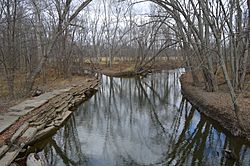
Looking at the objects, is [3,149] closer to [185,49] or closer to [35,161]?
[35,161]

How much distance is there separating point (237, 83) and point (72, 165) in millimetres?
9647

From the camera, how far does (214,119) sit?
37.8ft

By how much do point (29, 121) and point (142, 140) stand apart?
4.01 m

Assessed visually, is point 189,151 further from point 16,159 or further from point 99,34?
point 99,34

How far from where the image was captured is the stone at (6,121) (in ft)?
24.6

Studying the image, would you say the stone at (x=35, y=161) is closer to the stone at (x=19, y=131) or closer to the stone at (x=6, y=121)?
the stone at (x=19, y=131)

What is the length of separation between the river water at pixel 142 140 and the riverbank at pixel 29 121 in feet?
1.69

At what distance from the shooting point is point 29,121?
883 centimetres

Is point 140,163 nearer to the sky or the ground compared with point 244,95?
nearer to the ground

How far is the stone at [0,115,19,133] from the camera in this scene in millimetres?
7512

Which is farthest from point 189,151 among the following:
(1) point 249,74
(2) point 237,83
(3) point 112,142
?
(1) point 249,74

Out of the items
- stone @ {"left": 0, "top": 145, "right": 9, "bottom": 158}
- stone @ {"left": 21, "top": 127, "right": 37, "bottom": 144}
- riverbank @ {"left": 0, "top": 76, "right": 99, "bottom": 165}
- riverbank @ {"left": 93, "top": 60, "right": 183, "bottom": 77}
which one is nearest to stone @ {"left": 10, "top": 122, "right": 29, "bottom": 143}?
riverbank @ {"left": 0, "top": 76, "right": 99, "bottom": 165}

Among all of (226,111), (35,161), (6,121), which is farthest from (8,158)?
(226,111)

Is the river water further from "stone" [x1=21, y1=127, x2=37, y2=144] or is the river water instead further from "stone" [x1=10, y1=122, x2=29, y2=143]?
"stone" [x1=10, y1=122, x2=29, y2=143]
